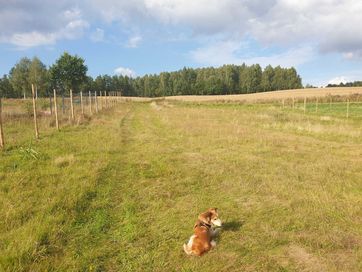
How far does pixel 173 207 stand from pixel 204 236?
1789mm

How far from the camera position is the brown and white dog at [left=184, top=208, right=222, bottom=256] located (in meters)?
4.54

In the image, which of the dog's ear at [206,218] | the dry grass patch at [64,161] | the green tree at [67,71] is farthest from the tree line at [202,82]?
the dog's ear at [206,218]

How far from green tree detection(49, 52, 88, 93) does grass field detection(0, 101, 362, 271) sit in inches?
2368

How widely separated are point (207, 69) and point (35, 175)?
407 feet

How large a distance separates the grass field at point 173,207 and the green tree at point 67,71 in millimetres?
60139

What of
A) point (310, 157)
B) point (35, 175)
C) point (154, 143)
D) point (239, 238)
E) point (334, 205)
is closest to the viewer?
point (239, 238)

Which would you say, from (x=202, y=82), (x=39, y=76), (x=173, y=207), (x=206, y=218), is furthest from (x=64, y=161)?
(x=202, y=82)

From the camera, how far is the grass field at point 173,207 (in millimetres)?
4426

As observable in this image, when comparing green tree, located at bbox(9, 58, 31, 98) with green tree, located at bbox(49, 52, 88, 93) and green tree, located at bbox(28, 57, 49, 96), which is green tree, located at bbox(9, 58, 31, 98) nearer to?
green tree, located at bbox(28, 57, 49, 96)

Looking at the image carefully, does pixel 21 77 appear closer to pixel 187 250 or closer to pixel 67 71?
pixel 67 71

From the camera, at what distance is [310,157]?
35.7ft

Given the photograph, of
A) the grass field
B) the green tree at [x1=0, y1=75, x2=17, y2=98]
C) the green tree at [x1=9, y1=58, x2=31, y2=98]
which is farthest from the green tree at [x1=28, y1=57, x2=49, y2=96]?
the grass field

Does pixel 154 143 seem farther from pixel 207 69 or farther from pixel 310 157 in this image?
pixel 207 69

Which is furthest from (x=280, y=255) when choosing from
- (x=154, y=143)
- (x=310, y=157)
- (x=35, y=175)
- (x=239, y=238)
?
(x=154, y=143)
